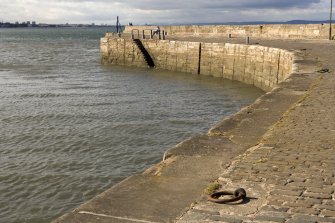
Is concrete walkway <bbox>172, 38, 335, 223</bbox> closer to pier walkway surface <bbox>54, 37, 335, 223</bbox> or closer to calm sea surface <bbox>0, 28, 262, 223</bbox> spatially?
pier walkway surface <bbox>54, 37, 335, 223</bbox>

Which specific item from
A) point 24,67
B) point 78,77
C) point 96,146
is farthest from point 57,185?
point 24,67

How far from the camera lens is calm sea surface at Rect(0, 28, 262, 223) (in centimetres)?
724

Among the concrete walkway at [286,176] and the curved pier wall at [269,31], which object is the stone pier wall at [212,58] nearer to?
the curved pier wall at [269,31]

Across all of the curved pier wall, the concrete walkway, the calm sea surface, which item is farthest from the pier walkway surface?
the curved pier wall

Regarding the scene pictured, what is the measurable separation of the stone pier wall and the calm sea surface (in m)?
0.90

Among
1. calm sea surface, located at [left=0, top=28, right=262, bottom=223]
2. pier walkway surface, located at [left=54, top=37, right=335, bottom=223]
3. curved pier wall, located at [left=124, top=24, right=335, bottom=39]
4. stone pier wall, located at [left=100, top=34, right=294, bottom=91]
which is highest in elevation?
curved pier wall, located at [left=124, top=24, right=335, bottom=39]

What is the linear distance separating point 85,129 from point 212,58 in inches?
587

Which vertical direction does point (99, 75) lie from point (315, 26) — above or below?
below

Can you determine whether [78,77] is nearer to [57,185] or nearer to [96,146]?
[96,146]

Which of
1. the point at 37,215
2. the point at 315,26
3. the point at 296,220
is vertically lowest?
the point at 37,215

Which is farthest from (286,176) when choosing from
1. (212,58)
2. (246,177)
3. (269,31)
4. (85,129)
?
(269,31)

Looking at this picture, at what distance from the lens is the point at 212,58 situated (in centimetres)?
2509

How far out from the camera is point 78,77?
2375cm

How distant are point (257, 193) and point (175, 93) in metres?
13.8
